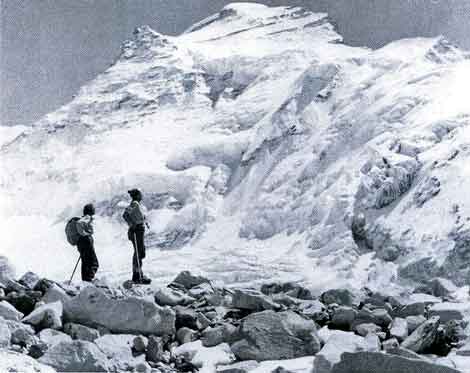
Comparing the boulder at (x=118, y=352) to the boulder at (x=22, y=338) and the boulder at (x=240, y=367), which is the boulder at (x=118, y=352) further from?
the boulder at (x=240, y=367)

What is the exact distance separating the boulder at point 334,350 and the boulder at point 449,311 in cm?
170

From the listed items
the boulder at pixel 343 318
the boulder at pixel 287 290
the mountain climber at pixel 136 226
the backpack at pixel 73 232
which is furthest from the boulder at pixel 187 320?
the boulder at pixel 287 290

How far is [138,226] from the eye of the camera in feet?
35.6

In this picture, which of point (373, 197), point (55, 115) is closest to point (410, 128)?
point (373, 197)

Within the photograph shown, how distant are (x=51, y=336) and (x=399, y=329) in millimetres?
3609

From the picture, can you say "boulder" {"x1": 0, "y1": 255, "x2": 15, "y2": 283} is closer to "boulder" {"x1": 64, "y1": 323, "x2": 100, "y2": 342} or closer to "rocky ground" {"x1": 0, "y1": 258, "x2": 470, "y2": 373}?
"rocky ground" {"x1": 0, "y1": 258, "x2": 470, "y2": 373}

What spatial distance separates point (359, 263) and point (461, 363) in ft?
66.4

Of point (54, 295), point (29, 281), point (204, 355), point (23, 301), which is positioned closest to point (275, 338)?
point (204, 355)

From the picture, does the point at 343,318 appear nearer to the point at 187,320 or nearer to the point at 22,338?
the point at 187,320

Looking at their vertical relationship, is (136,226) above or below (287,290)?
above

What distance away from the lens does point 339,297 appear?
9.84 metres

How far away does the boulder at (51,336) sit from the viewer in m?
6.20

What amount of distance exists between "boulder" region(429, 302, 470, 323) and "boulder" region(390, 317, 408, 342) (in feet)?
2.17

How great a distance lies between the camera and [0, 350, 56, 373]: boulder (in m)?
5.02
